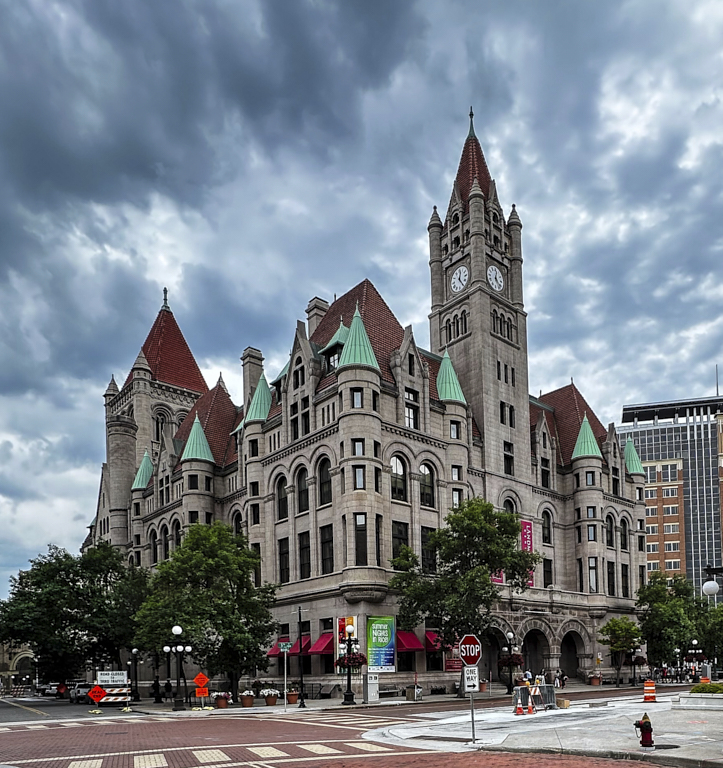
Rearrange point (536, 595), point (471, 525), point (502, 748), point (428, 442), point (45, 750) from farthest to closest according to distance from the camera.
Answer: point (536, 595) < point (428, 442) < point (471, 525) < point (45, 750) < point (502, 748)

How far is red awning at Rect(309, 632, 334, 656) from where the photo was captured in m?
54.1

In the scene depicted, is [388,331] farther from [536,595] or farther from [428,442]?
[536,595]

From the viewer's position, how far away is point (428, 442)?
Answer: 60750mm

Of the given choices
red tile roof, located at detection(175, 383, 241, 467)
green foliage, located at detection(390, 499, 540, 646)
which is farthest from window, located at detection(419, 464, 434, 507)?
red tile roof, located at detection(175, 383, 241, 467)

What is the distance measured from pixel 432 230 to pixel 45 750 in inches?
2342

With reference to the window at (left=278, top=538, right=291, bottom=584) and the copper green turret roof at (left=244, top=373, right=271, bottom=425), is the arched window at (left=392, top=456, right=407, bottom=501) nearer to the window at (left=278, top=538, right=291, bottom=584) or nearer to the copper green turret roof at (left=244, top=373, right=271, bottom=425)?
the window at (left=278, top=538, right=291, bottom=584)

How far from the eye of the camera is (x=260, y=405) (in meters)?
67.3

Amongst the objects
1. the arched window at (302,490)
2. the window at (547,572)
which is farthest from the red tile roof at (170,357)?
the window at (547,572)

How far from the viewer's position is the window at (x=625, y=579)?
251 ft

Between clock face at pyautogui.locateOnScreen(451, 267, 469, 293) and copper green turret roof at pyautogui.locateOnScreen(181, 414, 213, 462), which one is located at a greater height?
clock face at pyautogui.locateOnScreen(451, 267, 469, 293)

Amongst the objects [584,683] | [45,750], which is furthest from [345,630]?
[45,750]

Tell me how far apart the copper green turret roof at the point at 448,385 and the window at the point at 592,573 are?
63.3 feet

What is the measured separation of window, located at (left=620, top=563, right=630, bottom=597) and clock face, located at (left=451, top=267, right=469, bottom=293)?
29.2 m

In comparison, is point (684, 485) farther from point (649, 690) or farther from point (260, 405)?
point (649, 690)
